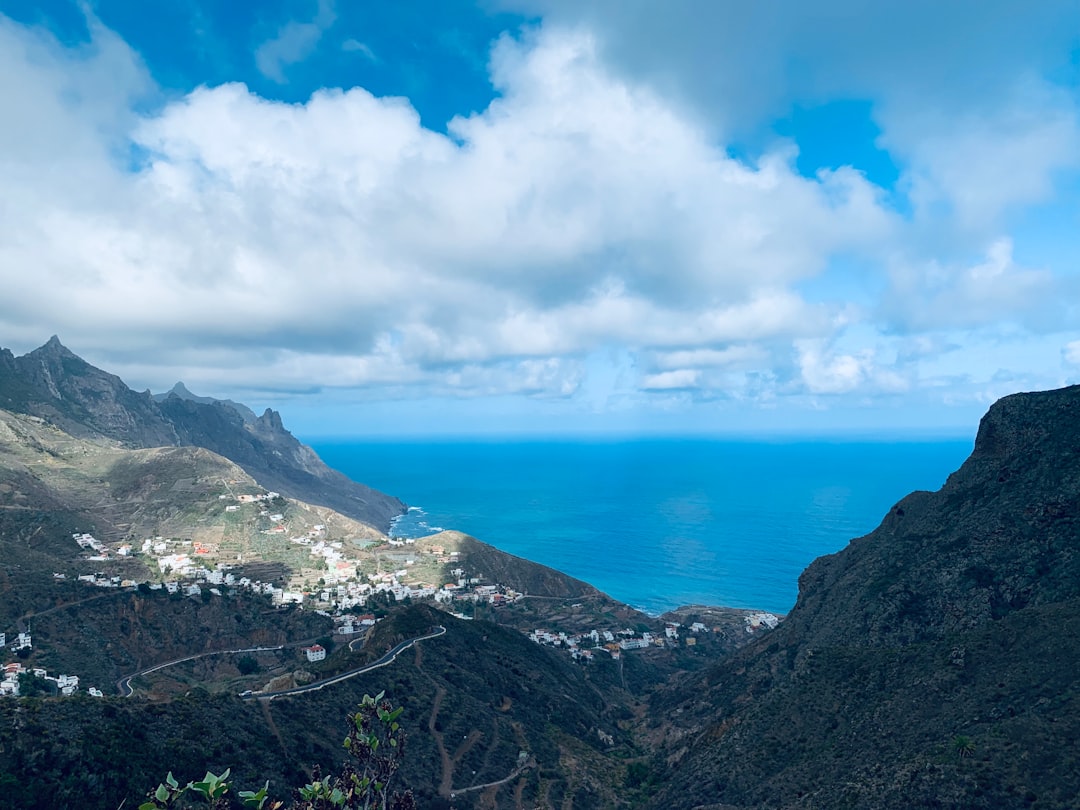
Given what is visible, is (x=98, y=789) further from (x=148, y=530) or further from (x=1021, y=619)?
(x=148, y=530)

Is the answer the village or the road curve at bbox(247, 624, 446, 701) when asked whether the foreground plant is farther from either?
the village

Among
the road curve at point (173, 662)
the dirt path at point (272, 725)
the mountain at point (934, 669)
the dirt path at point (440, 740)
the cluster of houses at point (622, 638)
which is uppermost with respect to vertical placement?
the mountain at point (934, 669)

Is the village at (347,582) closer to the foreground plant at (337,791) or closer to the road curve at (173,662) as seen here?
the road curve at (173,662)

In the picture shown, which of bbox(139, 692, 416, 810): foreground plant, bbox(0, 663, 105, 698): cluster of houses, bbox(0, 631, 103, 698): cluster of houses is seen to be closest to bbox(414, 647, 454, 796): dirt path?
bbox(139, 692, 416, 810): foreground plant

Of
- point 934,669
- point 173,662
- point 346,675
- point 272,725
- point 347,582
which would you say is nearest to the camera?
point 934,669

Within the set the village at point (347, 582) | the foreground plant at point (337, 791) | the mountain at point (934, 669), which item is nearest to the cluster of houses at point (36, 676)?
the village at point (347, 582)

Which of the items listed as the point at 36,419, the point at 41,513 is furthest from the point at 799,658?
the point at 36,419

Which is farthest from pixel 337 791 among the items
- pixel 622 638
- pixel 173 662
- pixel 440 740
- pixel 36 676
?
pixel 622 638

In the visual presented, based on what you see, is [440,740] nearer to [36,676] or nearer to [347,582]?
[36,676]
